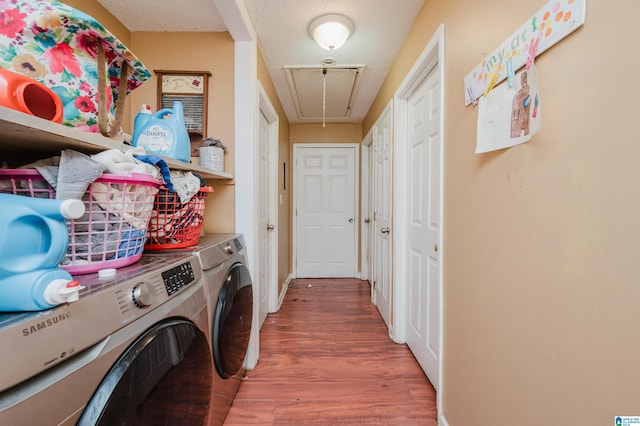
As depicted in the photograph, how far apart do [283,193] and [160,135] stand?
227cm

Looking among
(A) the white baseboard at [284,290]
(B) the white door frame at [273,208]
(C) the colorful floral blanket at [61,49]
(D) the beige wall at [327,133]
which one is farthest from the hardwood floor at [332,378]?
(D) the beige wall at [327,133]

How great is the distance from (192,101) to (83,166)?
4.47 feet

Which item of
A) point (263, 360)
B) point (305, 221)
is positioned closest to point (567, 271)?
point (263, 360)

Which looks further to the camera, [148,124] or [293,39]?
[293,39]

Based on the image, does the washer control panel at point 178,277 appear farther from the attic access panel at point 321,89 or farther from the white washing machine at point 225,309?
the attic access panel at point 321,89

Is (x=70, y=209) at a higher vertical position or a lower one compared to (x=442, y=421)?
higher

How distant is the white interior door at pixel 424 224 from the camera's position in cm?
159

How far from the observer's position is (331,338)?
220 cm

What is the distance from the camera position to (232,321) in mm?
1283

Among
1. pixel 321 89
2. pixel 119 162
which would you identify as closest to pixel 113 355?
pixel 119 162

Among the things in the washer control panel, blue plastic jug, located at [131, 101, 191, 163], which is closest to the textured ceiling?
blue plastic jug, located at [131, 101, 191, 163]

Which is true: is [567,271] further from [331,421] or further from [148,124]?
[148,124]

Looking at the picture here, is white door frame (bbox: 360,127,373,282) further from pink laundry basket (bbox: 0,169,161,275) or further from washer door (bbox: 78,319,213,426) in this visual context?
pink laundry basket (bbox: 0,169,161,275)

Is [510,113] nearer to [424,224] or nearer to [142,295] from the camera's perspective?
[424,224]
